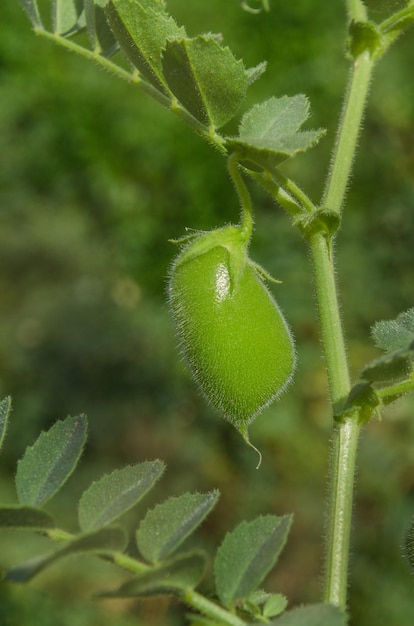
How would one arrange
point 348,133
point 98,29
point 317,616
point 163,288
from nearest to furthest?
point 317,616, point 348,133, point 98,29, point 163,288

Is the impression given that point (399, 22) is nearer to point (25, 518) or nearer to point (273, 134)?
point (273, 134)

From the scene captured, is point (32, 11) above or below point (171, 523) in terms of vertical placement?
above

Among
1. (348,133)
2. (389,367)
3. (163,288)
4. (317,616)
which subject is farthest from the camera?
(163,288)

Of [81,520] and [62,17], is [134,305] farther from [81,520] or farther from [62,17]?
[81,520]

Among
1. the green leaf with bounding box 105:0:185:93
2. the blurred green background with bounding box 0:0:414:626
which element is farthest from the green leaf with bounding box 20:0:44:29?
the blurred green background with bounding box 0:0:414:626

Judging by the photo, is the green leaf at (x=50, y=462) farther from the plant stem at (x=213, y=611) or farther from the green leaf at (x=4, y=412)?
the plant stem at (x=213, y=611)

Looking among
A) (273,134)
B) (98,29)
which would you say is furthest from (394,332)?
(98,29)
